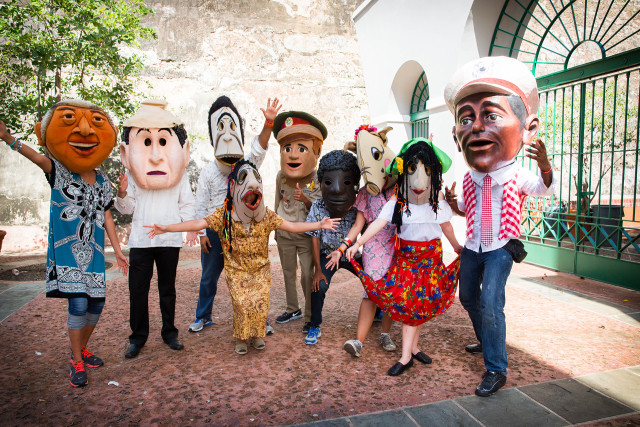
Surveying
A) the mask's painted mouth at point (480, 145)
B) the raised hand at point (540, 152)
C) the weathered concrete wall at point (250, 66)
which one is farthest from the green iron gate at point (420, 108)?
the raised hand at point (540, 152)

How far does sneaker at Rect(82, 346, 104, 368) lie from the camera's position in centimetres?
319

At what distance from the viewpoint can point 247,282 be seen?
3.38 metres

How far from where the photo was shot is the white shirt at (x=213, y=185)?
3.88 metres

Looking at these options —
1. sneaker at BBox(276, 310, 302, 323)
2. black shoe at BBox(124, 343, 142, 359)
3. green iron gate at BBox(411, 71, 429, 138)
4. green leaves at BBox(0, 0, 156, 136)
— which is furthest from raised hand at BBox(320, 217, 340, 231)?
green iron gate at BBox(411, 71, 429, 138)

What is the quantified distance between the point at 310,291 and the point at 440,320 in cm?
136

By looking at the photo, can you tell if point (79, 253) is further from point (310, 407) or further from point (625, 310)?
point (625, 310)

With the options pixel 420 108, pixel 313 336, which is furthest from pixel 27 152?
pixel 420 108

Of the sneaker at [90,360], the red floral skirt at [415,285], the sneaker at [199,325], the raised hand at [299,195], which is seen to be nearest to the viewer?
the red floral skirt at [415,285]

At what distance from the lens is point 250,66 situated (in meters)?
10.3

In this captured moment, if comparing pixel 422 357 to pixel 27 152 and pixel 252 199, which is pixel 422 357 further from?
pixel 27 152

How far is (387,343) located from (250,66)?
8534 millimetres

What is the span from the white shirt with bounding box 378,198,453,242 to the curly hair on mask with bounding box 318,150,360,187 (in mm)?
461

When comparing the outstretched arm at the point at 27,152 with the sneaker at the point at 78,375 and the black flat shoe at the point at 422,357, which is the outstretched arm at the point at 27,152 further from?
the black flat shoe at the point at 422,357

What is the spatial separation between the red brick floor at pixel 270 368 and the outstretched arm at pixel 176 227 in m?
1.01
